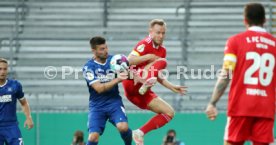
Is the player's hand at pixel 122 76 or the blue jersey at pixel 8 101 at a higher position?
the player's hand at pixel 122 76

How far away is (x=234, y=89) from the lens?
989 cm

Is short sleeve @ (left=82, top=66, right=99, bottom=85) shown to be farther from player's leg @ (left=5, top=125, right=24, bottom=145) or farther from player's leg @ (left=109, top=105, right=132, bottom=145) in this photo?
player's leg @ (left=5, top=125, right=24, bottom=145)

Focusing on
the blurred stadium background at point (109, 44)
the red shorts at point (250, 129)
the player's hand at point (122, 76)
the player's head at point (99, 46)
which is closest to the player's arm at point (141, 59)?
the player's head at point (99, 46)

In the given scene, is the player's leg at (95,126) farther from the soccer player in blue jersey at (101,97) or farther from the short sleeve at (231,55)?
the short sleeve at (231,55)

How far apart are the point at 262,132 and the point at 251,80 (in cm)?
64

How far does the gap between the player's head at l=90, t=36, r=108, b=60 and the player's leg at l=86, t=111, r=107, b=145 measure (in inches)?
37.3

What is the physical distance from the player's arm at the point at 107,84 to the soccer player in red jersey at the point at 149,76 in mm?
569

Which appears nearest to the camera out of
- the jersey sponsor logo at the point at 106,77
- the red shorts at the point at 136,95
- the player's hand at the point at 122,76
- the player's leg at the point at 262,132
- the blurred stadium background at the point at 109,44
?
the player's leg at the point at 262,132

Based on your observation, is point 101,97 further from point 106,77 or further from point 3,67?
point 3,67

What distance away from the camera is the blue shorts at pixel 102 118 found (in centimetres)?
1336

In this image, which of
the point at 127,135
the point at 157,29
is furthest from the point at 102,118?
the point at 157,29

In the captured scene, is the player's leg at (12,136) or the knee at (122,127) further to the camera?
the player's leg at (12,136)

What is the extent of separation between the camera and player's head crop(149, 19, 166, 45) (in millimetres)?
13430

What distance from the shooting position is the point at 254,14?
980 centimetres
